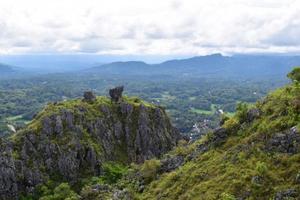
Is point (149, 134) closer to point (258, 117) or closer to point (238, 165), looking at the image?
point (258, 117)

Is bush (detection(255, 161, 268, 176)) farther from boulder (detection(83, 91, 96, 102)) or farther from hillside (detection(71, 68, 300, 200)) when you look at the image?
boulder (detection(83, 91, 96, 102))

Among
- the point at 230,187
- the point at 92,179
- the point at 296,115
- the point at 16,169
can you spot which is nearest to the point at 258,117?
the point at 296,115

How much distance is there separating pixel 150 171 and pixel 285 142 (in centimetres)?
2559

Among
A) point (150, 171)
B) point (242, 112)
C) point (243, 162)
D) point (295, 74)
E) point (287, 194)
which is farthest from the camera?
point (150, 171)

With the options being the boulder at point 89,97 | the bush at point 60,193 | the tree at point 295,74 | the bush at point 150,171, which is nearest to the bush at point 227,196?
the bush at point 150,171

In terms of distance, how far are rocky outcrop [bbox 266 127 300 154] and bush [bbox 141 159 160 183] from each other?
73.1 feet

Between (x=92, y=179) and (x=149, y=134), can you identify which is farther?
(x=149, y=134)

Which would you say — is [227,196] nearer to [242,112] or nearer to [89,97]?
[242,112]

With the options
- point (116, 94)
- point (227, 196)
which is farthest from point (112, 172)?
point (227, 196)

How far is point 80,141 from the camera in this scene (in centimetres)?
12125

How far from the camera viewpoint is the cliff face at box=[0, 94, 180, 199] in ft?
359

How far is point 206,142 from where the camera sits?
73.8 m

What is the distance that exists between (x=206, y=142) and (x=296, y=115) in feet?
56.2

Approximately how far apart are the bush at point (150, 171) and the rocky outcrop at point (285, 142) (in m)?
22.3
